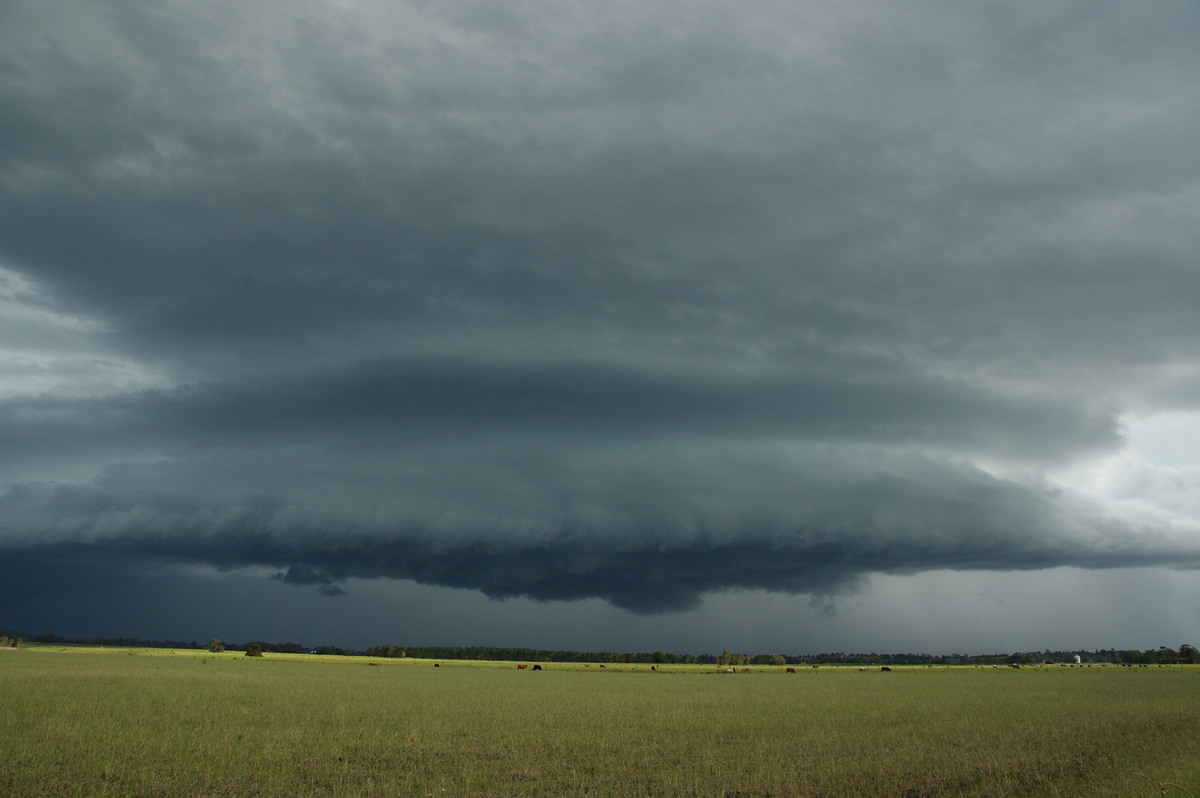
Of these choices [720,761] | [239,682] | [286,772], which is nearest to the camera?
[286,772]

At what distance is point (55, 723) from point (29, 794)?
16143mm

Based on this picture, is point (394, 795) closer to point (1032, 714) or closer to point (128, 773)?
point (128, 773)

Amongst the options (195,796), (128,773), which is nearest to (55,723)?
(128,773)

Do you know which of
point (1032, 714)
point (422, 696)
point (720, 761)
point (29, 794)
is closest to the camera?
point (29, 794)

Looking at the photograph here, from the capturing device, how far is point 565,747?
29.8 m

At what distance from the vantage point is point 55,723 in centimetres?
3200

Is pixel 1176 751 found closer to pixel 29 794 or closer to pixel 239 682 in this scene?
pixel 29 794

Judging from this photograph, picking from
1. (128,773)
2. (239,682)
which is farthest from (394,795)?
(239,682)

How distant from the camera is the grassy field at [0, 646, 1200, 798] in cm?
2173

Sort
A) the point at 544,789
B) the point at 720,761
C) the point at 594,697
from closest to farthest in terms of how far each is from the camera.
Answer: the point at 544,789 → the point at 720,761 → the point at 594,697

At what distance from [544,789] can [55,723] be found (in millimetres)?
24898

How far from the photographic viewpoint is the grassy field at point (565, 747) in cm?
2173

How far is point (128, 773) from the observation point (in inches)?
869

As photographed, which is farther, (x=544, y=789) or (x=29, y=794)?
(x=544, y=789)
